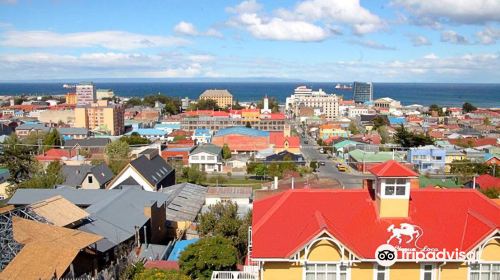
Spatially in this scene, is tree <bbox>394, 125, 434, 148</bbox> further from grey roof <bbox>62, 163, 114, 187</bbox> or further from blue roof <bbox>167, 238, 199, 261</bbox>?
blue roof <bbox>167, 238, 199, 261</bbox>

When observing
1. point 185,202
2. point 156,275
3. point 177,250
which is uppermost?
point 156,275

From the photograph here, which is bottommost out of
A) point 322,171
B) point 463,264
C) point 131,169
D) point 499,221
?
point 322,171

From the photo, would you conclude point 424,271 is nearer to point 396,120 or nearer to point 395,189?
point 395,189

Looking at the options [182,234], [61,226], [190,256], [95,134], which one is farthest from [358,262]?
[95,134]

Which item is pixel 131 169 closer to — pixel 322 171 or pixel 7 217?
pixel 7 217

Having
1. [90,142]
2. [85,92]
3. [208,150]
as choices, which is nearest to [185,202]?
[208,150]

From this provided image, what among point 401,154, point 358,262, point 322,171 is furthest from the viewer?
point 401,154

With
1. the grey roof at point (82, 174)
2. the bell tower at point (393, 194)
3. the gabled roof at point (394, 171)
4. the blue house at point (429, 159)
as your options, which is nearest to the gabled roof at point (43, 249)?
the bell tower at point (393, 194)
